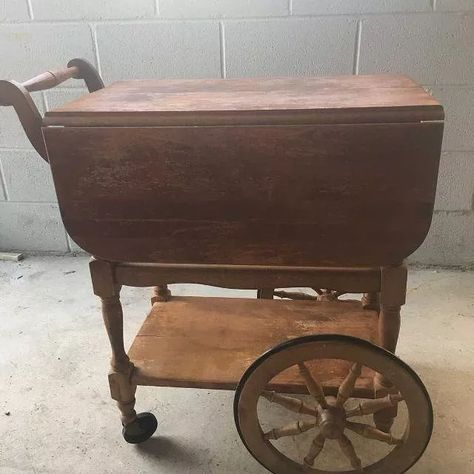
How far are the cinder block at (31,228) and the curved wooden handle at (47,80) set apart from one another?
98 centimetres

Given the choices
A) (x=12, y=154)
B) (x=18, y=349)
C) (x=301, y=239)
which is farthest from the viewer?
(x=12, y=154)

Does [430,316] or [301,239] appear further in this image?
[430,316]

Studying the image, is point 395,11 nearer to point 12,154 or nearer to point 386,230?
point 386,230

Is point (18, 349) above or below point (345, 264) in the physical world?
below

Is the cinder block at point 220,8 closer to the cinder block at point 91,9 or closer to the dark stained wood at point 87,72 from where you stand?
the cinder block at point 91,9

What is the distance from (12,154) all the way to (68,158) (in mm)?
1310

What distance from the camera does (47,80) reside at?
52.3 inches

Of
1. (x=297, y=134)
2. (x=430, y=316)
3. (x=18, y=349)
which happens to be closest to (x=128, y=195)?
(x=297, y=134)

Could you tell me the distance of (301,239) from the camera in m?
1.12

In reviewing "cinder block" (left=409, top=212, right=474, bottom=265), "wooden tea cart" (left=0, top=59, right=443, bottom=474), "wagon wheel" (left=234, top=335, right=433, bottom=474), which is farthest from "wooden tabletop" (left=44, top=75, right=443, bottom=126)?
"cinder block" (left=409, top=212, right=474, bottom=265)

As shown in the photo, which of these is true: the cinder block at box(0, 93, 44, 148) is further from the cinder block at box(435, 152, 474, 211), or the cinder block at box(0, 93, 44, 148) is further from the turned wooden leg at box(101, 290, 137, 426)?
the cinder block at box(435, 152, 474, 211)

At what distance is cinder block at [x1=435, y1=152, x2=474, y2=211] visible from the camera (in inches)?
80.9

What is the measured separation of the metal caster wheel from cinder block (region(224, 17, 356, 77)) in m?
1.23

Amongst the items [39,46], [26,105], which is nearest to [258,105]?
[26,105]
